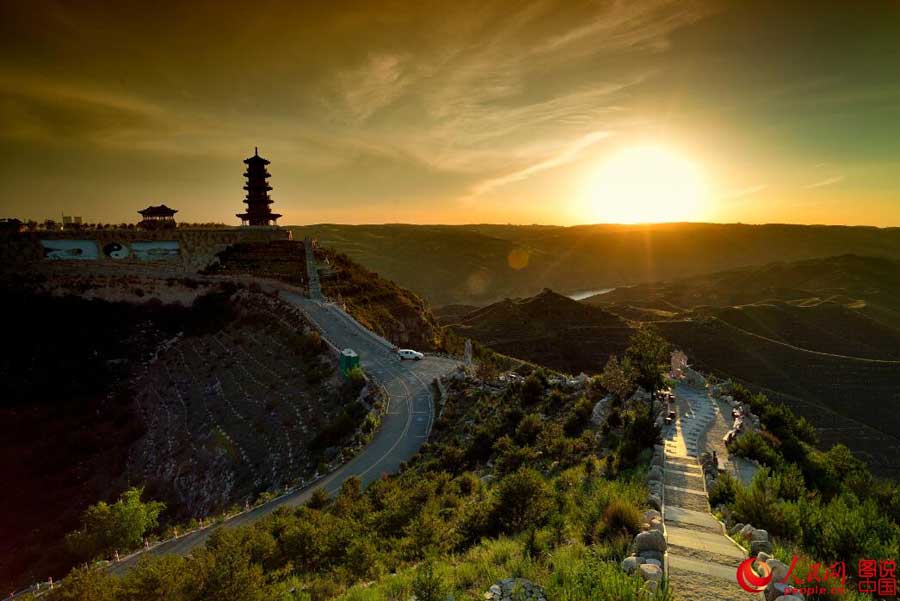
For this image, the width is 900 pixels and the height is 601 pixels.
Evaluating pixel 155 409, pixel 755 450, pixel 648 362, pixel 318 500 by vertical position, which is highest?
pixel 648 362

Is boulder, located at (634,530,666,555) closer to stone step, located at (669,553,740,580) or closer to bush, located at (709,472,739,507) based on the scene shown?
stone step, located at (669,553,740,580)

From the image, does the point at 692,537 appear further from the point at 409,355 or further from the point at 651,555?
the point at 409,355

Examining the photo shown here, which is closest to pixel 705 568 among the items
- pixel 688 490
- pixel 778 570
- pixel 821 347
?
pixel 778 570

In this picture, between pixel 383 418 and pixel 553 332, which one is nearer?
pixel 383 418

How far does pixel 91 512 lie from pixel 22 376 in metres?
32.8

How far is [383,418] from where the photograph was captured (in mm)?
26078

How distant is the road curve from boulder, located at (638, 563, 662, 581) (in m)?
14.7

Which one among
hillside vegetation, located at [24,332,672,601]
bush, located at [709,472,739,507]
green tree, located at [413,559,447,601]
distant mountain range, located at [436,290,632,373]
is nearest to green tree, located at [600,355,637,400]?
hillside vegetation, located at [24,332,672,601]

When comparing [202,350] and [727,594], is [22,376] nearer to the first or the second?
[202,350]

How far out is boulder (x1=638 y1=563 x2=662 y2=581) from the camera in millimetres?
6797

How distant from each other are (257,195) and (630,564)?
241 feet

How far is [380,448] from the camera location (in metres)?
22.9

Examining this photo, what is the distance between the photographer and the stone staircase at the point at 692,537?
712 cm

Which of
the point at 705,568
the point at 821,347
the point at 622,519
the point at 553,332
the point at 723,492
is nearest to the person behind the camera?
the point at 705,568
